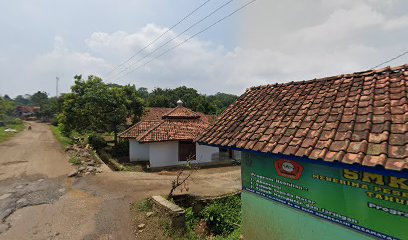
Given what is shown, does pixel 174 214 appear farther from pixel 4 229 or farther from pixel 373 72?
pixel 373 72

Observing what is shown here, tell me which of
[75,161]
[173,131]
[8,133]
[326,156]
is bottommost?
[75,161]

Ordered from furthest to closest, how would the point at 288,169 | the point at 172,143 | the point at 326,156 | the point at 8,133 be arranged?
the point at 8,133
the point at 172,143
the point at 288,169
the point at 326,156

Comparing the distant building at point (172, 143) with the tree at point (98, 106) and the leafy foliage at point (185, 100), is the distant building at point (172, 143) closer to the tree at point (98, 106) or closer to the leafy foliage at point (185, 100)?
the tree at point (98, 106)

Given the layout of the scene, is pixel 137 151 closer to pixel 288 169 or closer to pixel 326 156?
pixel 288 169

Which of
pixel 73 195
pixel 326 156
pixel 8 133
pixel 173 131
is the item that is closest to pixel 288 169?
pixel 326 156

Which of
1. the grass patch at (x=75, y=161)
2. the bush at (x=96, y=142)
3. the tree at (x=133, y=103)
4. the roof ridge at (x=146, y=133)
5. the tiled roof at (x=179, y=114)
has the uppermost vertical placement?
the tree at (x=133, y=103)

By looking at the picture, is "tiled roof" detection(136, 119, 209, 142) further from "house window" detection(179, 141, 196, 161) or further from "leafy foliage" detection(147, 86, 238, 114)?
"leafy foliage" detection(147, 86, 238, 114)

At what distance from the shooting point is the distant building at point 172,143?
20297 mm

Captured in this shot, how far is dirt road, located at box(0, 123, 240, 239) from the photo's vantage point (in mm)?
9594

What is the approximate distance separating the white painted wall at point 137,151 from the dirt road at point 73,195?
186 inches

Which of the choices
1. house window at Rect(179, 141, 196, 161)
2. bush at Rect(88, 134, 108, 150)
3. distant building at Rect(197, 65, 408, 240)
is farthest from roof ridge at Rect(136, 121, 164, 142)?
distant building at Rect(197, 65, 408, 240)

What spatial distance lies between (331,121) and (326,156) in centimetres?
105

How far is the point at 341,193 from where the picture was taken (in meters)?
4.77

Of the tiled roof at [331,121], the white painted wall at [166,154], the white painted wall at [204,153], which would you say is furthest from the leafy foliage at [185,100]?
the tiled roof at [331,121]
